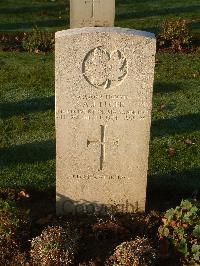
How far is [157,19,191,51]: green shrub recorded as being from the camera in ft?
42.0

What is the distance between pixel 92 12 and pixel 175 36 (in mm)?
2241

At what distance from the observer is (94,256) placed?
5.52m

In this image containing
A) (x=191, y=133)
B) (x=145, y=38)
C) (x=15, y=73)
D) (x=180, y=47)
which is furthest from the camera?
(x=180, y=47)

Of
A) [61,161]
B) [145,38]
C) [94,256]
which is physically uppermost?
[145,38]

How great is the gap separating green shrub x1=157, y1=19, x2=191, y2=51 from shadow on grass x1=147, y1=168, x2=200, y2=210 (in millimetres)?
6202

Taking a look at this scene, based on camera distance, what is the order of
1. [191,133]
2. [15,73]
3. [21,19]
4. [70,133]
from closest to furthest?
[70,133]
[191,133]
[15,73]
[21,19]

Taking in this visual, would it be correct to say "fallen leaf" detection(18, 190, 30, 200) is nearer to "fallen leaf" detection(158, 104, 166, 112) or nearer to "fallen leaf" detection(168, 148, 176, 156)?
"fallen leaf" detection(168, 148, 176, 156)

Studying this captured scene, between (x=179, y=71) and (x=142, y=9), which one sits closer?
(x=179, y=71)

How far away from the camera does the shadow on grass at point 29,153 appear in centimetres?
769

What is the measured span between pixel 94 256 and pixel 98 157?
3.82 feet

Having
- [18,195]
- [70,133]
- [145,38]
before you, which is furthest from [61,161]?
[145,38]

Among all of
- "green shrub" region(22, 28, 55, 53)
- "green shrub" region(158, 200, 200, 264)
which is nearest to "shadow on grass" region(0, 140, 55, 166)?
"green shrub" region(158, 200, 200, 264)

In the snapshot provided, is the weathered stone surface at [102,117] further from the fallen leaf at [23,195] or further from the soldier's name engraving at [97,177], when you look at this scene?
the fallen leaf at [23,195]

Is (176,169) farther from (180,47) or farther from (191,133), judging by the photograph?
(180,47)
